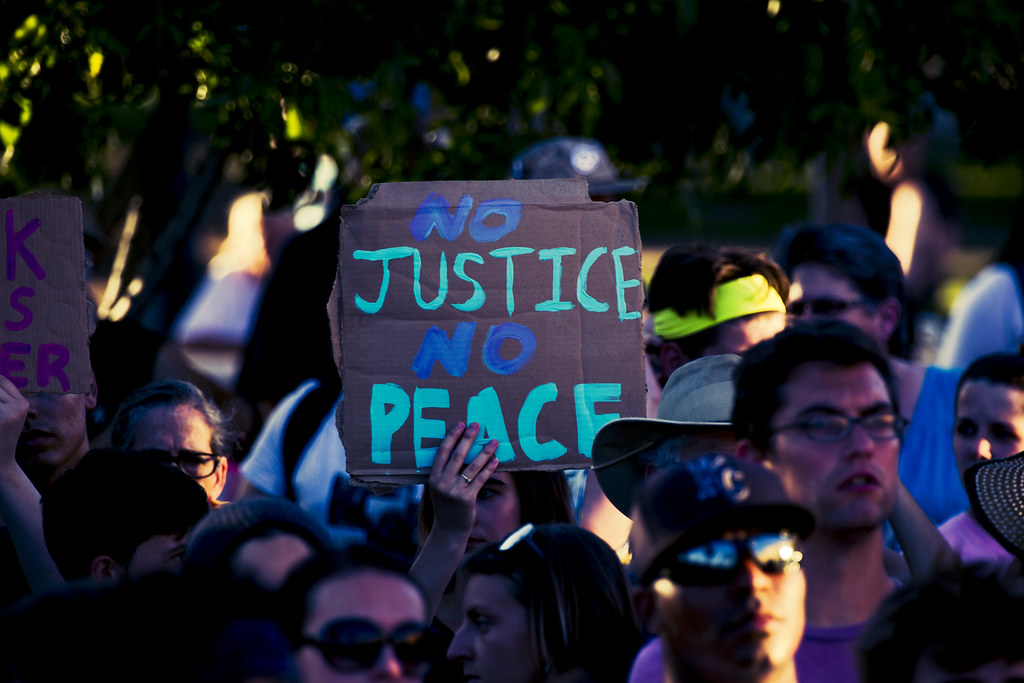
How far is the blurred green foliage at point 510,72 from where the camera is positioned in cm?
464

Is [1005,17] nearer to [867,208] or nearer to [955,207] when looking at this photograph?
[867,208]

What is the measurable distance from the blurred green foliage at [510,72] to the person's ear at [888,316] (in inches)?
30.3

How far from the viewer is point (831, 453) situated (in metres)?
2.79

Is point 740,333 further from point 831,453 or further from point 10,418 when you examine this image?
point 10,418

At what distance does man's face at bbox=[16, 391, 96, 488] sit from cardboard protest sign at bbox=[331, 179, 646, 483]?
95cm

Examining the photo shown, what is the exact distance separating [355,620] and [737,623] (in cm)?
67

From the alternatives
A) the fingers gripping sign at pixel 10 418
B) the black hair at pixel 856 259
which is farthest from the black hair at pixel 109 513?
the black hair at pixel 856 259

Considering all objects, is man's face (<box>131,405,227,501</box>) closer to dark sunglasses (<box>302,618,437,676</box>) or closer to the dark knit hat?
the dark knit hat

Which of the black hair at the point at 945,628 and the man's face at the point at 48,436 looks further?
the man's face at the point at 48,436

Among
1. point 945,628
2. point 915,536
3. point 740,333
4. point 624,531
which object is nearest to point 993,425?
point 740,333

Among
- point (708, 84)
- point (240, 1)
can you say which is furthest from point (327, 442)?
point (708, 84)

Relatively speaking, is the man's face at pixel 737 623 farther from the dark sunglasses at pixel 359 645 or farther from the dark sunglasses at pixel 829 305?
the dark sunglasses at pixel 829 305

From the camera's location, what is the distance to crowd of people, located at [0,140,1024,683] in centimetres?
238

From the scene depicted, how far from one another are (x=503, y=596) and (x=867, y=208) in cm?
513
